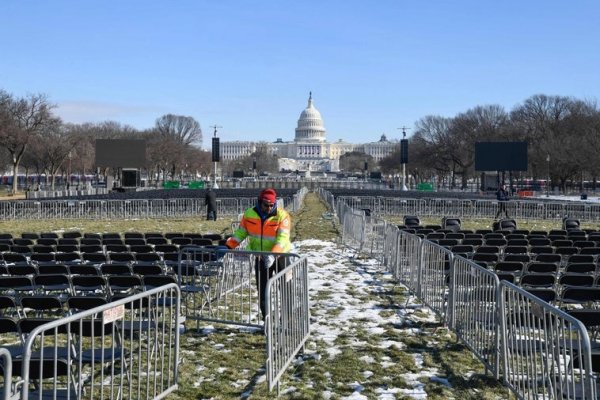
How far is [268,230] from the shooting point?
9.00 m

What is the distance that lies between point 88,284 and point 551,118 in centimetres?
7434

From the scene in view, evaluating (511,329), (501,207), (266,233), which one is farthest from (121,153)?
(511,329)

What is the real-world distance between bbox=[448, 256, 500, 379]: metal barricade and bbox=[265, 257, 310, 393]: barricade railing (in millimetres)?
1947

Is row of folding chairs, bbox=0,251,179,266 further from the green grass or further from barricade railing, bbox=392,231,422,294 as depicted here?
barricade railing, bbox=392,231,422,294

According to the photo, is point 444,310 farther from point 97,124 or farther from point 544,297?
point 97,124

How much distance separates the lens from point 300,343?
7.90 meters

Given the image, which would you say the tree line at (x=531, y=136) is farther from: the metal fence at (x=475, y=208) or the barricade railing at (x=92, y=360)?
the barricade railing at (x=92, y=360)

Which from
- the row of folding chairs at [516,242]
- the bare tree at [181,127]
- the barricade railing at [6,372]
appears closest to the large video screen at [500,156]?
the row of folding chairs at [516,242]

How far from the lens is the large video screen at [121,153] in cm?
5076

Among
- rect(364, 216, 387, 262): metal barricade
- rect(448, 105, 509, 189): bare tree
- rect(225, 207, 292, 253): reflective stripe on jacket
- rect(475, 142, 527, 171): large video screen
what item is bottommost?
rect(364, 216, 387, 262): metal barricade

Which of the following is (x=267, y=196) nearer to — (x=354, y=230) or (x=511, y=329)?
(x=511, y=329)

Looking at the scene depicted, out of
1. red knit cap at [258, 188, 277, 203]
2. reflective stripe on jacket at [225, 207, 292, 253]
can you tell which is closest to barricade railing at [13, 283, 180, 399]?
reflective stripe on jacket at [225, 207, 292, 253]

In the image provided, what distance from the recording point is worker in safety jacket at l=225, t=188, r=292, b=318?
8734 mm

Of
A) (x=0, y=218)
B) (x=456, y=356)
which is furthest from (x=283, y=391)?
(x=0, y=218)
